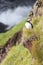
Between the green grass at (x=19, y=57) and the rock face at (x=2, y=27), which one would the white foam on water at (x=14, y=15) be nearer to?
the rock face at (x=2, y=27)

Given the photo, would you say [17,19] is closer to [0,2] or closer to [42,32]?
[0,2]

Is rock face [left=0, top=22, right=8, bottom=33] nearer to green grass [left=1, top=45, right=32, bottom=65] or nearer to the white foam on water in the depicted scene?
the white foam on water

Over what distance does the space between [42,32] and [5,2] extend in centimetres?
5911

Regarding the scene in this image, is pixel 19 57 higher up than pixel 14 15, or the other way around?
pixel 19 57

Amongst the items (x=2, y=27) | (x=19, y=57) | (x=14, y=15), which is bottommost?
(x=2, y=27)

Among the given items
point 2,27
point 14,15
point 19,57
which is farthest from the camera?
point 14,15

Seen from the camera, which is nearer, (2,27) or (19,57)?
(19,57)

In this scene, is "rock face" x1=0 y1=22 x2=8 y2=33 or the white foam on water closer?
"rock face" x1=0 y1=22 x2=8 y2=33

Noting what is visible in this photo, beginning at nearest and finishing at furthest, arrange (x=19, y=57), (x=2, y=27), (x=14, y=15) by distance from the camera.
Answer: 1. (x=19, y=57)
2. (x=2, y=27)
3. (x=14, y=15)

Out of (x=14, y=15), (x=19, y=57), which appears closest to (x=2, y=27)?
(x=14, y=15)

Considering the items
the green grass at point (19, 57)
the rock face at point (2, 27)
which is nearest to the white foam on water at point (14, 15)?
the rock face at point (2, 27)

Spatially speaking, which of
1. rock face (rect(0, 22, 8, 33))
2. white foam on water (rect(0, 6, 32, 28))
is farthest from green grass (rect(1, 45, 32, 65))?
white foam on water (rect(0, 6, 32, 28))

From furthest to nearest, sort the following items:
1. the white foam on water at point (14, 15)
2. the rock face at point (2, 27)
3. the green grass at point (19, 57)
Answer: the white foam on water at point (14, 15) < the rock face at point (2, 27) < the green grass at point (19, 57)

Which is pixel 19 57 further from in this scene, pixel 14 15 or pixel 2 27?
pixel 14 15
